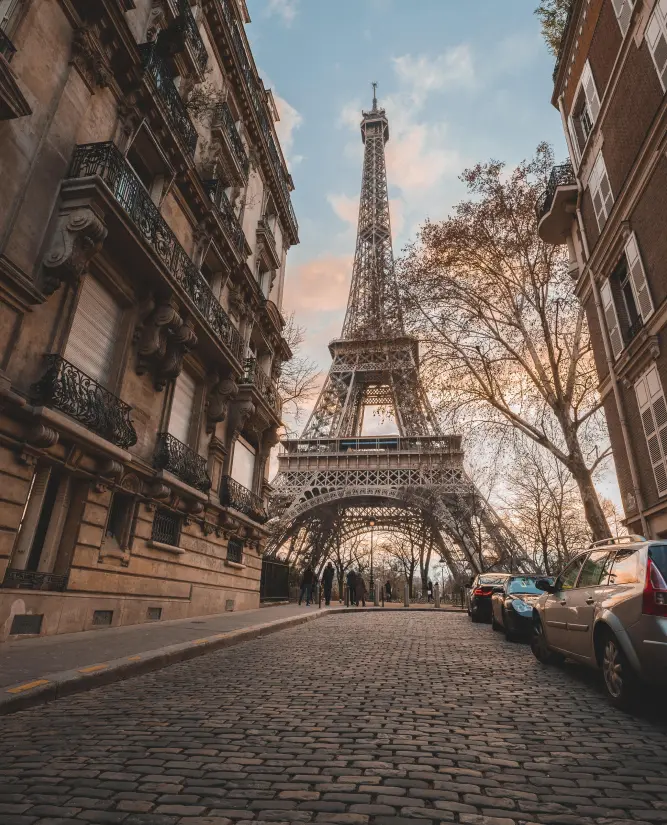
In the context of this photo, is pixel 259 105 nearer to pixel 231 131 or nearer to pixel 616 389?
pixel 231 131

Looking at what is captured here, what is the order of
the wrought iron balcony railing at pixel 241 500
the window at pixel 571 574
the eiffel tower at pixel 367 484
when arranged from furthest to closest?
the eiffel tower at pixel 367 484 < the wrought iron balcony railing at pixel 241 500 < the window at pixel 571 574

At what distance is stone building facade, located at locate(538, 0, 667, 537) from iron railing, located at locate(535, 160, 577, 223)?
58mm

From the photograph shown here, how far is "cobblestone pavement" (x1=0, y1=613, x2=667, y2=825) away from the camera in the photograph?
266 cm

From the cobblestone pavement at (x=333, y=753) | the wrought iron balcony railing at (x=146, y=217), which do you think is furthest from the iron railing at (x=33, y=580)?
the wrought iron balcony railing at (x=146, y=217)

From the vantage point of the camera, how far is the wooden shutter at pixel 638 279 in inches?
470

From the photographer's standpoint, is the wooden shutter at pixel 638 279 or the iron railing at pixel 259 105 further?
the iron railing at pixel 259 105

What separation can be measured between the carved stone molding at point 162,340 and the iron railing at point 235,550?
665 centimetres

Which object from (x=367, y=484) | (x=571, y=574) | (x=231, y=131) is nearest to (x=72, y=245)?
(x=571, y=574)

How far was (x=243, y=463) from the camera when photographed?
60.4ft

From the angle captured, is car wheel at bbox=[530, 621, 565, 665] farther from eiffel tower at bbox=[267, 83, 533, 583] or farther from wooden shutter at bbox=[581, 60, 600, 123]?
eiffel tower at bbox=[267, 83, 533, 583]

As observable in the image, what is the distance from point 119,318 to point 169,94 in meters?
5.93

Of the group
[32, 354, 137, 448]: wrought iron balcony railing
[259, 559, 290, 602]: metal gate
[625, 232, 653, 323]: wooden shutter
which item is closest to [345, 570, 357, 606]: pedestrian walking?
[259, 559, 290, 602]: metal gate

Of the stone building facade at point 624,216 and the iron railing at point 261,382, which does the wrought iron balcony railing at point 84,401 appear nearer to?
the iron railing at point 261,382

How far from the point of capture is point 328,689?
5578mm
